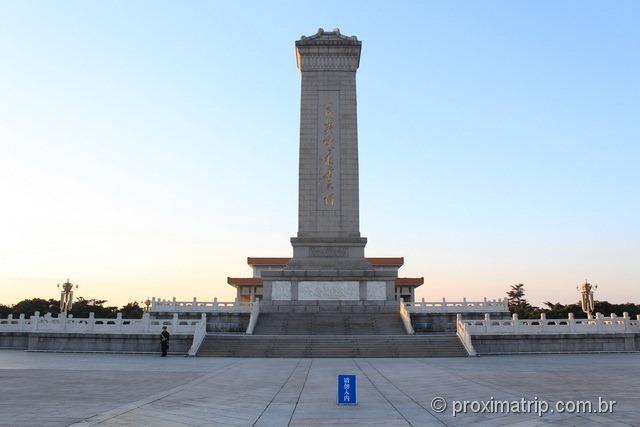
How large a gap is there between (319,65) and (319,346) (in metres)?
24.2

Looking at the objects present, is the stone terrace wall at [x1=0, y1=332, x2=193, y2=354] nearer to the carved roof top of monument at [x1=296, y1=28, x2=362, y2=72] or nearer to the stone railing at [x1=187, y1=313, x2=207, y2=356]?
the stone railing at [x1=187, y1=313, x2=207, y2=356]

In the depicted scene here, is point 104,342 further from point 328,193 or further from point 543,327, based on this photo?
point 543,327

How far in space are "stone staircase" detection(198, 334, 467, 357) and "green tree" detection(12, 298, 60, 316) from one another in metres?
45.1

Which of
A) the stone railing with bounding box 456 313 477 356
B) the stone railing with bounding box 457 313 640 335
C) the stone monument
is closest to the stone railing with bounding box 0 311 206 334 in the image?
the stone monument

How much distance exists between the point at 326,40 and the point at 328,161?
9.66 metres

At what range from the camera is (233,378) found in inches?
556

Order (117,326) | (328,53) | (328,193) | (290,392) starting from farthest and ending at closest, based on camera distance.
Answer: (328,53) → (328,193) → (117,326) → (290,392)

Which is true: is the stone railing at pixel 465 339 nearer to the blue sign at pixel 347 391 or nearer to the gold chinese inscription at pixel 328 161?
the blue sign at pixel 347 391

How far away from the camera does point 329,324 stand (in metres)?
30.3

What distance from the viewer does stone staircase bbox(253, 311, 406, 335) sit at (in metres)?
29.1

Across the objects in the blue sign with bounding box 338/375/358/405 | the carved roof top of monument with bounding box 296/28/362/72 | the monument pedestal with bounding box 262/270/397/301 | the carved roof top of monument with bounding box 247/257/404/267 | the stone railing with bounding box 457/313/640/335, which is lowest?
the blue sign with bounding box 338/375/358/405

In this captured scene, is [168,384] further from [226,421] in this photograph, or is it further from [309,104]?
[309,104]

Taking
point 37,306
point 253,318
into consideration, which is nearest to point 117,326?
point 253,318

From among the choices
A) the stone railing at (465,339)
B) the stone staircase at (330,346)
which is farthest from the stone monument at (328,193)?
the stone railing at (465,339)
